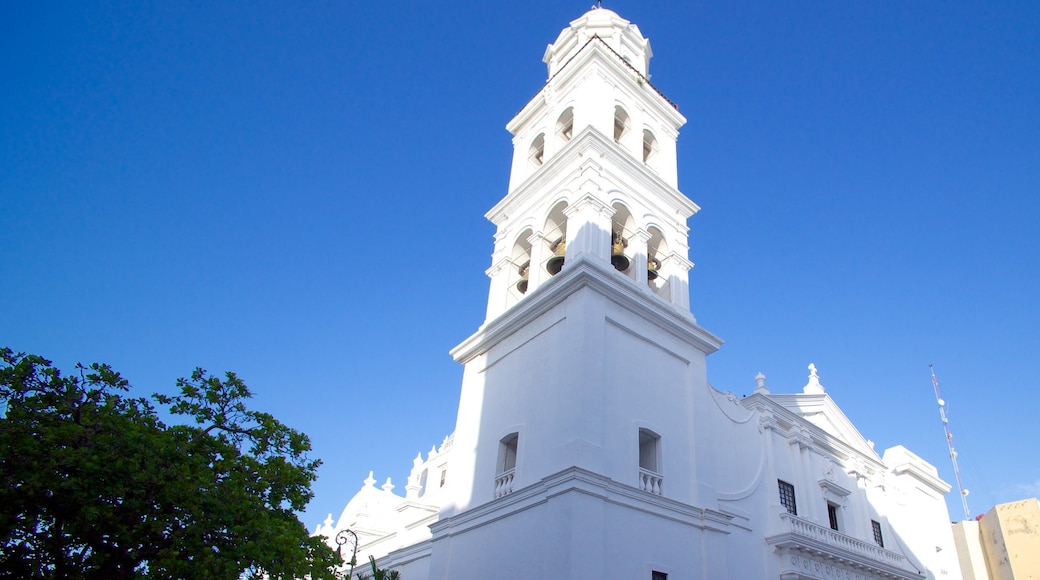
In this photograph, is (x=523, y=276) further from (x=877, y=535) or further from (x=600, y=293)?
(x=877, y=535)

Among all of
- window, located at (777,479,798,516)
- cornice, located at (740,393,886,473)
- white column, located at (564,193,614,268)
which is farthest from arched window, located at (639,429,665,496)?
window, located at (777,479,798,516)

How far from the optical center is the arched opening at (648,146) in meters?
21.4

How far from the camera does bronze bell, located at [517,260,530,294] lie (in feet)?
62.8

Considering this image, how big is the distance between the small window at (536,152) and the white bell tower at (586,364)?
0.14 ft

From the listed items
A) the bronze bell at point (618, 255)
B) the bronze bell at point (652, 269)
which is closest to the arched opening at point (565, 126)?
the bronze bell at point (618, 255)

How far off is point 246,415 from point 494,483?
543 centimetres

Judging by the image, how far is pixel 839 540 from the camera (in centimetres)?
1858

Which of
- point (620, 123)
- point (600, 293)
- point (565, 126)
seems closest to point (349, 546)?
point (600, 293)

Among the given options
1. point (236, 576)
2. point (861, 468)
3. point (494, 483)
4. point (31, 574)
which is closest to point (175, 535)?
point (236, 576)

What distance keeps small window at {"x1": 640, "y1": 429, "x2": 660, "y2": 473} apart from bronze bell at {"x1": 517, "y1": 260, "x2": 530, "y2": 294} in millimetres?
5336

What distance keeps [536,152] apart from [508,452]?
1005 centimetres

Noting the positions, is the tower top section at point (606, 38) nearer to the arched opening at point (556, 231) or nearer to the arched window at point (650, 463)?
the arched opening at point (556, 231)

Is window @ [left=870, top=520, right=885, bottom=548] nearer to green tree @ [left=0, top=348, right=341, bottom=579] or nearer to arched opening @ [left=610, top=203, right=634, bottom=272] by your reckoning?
arched opening @ [left=610, top=203, right=634, bottom=272]

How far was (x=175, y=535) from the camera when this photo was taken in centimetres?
1039
